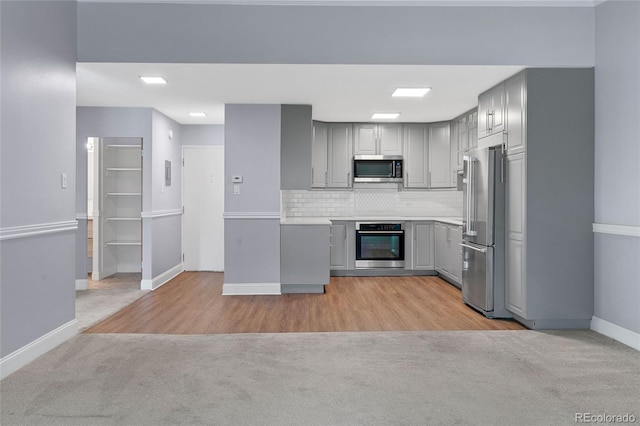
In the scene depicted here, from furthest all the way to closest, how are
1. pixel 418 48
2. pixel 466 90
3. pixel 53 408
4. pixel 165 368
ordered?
1. pixel 466 90
2. pixel 418 48
3. pixel 165 368
4. pixel 53 408

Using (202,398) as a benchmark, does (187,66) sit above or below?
above

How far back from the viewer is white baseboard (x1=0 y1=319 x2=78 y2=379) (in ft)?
10.3

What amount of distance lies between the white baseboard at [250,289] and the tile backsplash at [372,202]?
78.9 inches

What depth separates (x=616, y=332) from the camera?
4.00 metres

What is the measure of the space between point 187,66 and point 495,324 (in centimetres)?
365

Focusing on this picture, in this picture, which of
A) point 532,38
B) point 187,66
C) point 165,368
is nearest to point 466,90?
point 532,38

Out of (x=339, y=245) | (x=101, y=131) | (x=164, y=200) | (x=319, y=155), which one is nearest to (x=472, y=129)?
(x=319, y=155)

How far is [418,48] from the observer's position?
4281 millimetres

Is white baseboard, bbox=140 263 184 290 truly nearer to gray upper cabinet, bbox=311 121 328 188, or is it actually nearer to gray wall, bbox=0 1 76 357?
gray wall, bbox=0 1 76 357

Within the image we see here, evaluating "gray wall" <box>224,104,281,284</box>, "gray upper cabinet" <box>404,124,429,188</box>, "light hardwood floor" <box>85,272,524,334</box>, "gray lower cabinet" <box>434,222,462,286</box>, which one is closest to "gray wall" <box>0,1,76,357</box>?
"light hardwood floor" <box>85,272,524,334</box>

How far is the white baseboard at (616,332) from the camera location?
378 cm

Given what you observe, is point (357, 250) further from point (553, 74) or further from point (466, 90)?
point (553, 74)

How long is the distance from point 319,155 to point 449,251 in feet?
7.83

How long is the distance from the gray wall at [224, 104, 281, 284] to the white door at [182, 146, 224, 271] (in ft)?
6.07
